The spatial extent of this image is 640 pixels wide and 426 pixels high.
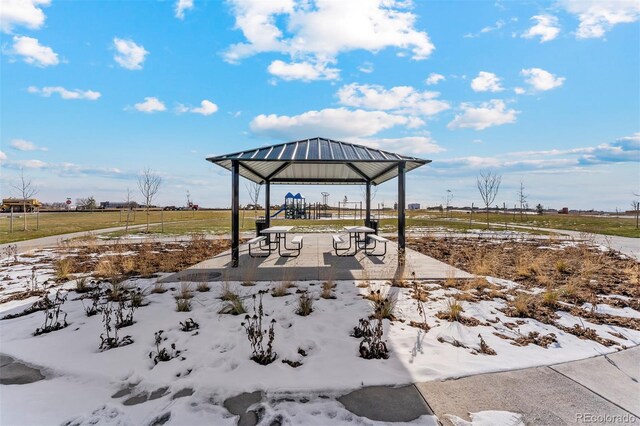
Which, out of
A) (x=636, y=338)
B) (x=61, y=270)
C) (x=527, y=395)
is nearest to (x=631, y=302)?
(x=636, y=338)

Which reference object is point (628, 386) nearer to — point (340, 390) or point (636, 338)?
point (636, 338)

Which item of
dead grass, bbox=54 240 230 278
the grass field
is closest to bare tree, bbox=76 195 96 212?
the grass field

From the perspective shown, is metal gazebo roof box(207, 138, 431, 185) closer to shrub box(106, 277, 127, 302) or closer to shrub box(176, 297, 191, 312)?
shrub box(106, 277, 127, 302)

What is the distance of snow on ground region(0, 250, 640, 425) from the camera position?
267 centimetres

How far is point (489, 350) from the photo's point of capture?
12.0 feet

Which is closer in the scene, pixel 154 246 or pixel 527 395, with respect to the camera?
pixel 527 395

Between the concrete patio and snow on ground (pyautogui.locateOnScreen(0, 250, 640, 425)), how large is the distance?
1.88 m

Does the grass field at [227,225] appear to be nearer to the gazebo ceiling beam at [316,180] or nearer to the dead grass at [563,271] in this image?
the gazebo ceiling beam at [316,180]

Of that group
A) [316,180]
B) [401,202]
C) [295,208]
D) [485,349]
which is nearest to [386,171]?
[401,202]

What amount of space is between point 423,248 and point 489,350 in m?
8.74

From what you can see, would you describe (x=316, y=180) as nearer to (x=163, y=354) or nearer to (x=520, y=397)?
(x=163, y=354)

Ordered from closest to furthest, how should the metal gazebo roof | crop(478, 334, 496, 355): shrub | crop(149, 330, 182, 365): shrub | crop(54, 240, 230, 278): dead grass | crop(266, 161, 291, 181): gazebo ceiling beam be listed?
crop(149, 330, 182, 365): shrub → crop(478, 334, 496, 355): shrub → crop(54, 240, 230, 278): dead grass → the metal gazebo roof → crop(266, 161, 291, 181): gazebo ceiling beam

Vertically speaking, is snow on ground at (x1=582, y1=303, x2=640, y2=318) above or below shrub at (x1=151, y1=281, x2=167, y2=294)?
below

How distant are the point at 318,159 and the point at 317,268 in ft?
9.15
